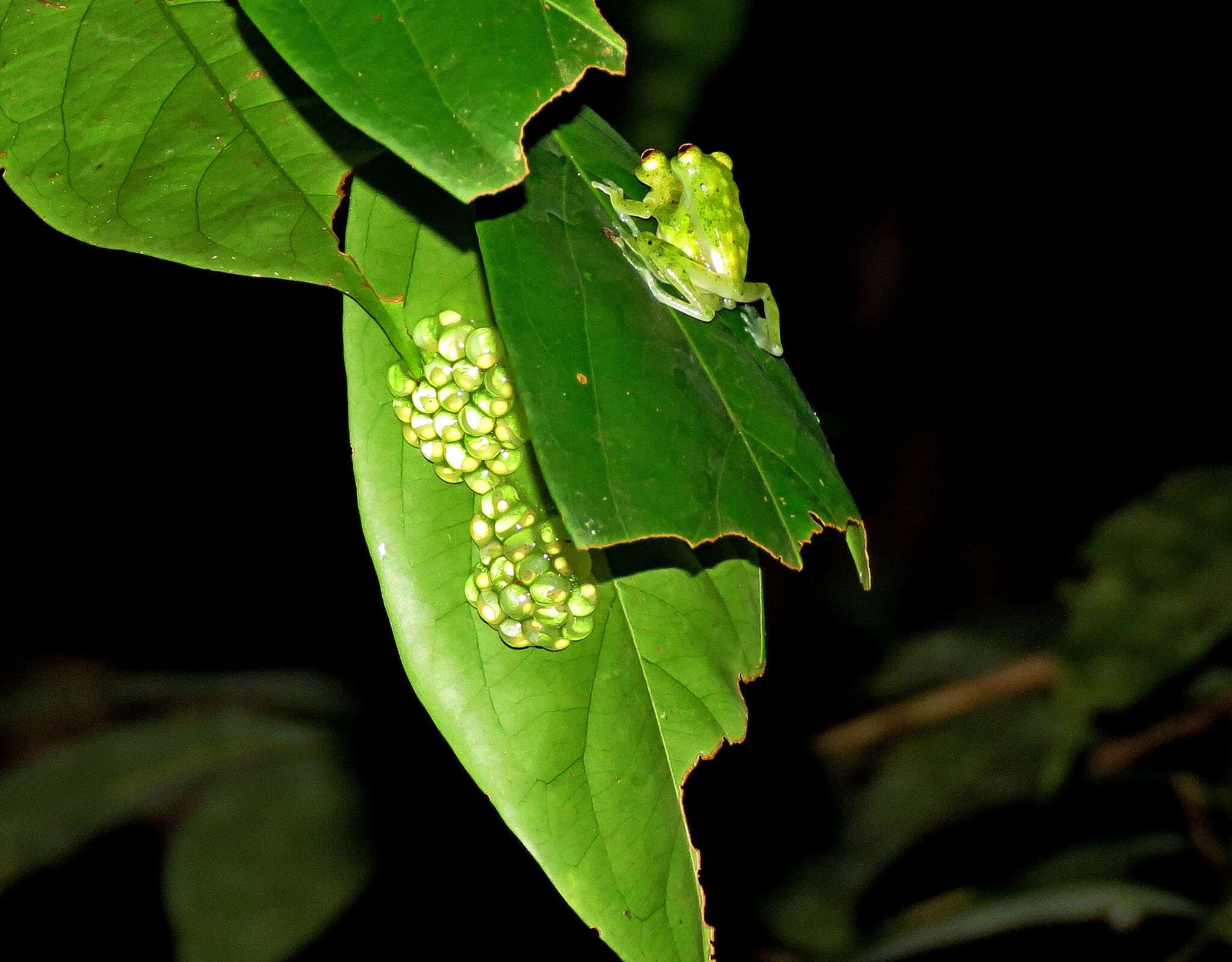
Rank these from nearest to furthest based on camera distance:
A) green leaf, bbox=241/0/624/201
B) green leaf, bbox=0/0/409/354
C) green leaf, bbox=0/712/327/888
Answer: green leaf, bbox=241/0/624/201, green leaf, bbox=0/0/409/354, green leaf, bbox=0/712/327/888

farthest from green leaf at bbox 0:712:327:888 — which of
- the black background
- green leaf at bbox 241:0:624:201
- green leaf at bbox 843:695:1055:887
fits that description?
green leaf at bbox 241:0:624:201

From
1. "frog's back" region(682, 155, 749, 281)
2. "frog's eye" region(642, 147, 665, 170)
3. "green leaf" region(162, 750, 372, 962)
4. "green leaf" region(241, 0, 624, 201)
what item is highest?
"green leaf" region(241, 0, 624, 201)

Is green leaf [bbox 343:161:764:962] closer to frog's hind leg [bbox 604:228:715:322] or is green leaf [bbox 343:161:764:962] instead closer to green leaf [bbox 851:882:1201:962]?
frog's hind leg [bbox 604:228:715:322]

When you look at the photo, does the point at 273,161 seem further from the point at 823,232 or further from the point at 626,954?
the point at 823,232

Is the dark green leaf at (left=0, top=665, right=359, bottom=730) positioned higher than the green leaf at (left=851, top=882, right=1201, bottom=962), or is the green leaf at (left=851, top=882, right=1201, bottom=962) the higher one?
the green leaf at (left=851, top=882, right=1201, bottom=962)

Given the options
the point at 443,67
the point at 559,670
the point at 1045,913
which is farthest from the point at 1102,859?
the point at 443,67

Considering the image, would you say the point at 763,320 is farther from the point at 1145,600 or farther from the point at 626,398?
the point at 1145,600

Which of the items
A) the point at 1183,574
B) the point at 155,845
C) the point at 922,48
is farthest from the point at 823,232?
the point at 155,845
